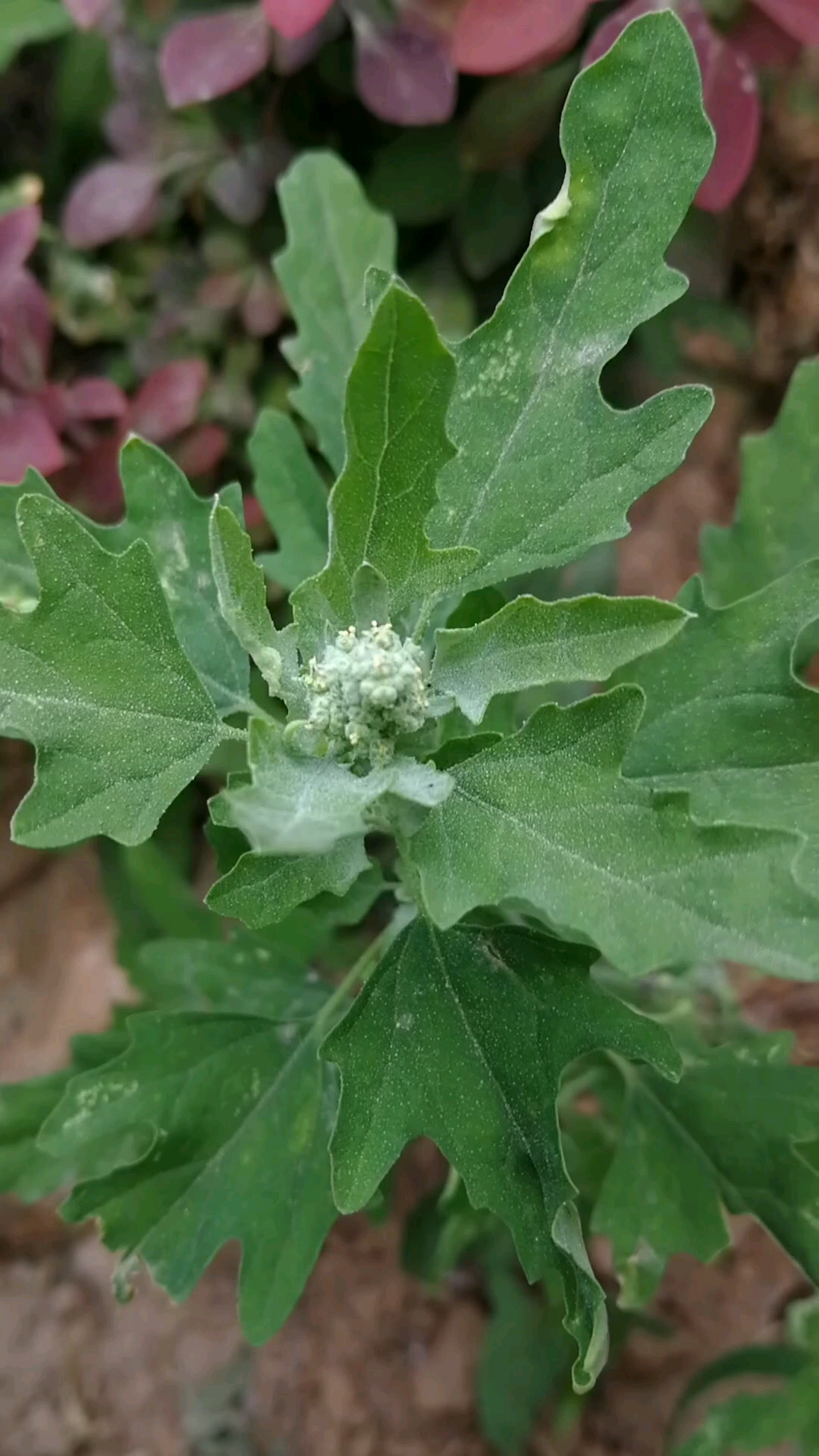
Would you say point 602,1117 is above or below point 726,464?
below

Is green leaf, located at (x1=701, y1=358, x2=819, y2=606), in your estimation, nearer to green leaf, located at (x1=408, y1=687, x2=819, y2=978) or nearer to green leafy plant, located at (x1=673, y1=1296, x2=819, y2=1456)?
green leaf, located at (x1=408, y1=687, x2=819, y2=978)

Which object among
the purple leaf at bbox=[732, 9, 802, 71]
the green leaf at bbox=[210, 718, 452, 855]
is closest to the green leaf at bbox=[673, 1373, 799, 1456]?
the green leaf at bbox=[210, 718, 452, 855]

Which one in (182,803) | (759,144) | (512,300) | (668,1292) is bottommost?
(668,1292)

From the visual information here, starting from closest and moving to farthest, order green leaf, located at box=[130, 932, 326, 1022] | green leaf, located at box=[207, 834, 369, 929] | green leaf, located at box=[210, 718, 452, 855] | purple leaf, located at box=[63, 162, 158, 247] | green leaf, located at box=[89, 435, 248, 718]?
green leaf, located at box=[210, 718, 452, 855]
green leaf, located at box=[207, 834, 369, 929]
green leaf, located at box=[89, 435, 248, 718]
green leaf, located at box=[130, 932, 326, 1022]
purple leaf, located at box=[63, 162, 158, 247]

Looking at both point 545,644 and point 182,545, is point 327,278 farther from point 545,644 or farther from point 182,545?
point 545,644

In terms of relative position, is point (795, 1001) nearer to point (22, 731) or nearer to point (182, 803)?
point (182, 803)

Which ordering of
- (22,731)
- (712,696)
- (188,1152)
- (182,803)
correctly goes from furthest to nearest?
1. (182,803)
2. (188,1152)
3. (712,696)
4. (22,731)

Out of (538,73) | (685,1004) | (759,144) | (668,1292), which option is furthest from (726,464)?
(668,1292)

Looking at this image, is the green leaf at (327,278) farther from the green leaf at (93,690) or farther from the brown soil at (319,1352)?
the brown soil at (319,1352)
